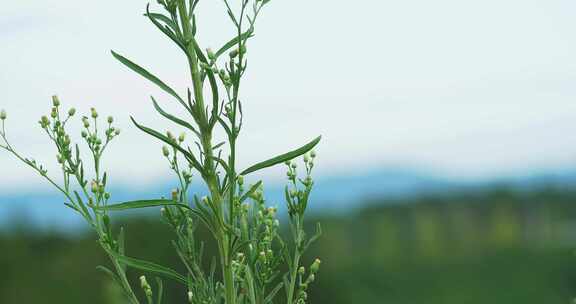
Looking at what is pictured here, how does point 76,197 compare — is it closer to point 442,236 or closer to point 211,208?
point 211,208

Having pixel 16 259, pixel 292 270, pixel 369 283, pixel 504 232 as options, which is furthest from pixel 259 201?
pixel 504 232

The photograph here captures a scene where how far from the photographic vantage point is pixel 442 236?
67.2 m

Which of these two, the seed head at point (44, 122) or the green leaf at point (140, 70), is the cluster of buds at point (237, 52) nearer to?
the green leaf at point (140, 70)

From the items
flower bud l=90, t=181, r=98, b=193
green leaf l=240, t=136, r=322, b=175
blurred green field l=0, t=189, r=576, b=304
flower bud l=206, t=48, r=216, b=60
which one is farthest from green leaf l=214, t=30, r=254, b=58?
blurred green field l=0, t=189, r=576, b=304

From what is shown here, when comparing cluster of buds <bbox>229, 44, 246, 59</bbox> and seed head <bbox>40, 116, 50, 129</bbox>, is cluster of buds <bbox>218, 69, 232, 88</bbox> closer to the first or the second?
cluster of buds <bbox>229, 44, 246, 59</bbox>

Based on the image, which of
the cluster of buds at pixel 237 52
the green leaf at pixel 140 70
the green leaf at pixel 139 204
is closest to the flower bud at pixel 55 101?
the green leaf at pixel 140 70

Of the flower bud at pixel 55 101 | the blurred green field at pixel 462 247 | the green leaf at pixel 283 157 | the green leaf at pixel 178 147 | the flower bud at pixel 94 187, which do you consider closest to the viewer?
the green leaf at pixel 178 147

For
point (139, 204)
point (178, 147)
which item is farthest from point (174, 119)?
point (139, 204)

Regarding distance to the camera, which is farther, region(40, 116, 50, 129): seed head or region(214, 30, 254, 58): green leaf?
region(40, 116, 50, 129): seed head

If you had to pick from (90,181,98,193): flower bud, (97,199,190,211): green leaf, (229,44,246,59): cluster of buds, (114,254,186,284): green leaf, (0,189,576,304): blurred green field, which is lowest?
(0,189,576,304): blurred green field

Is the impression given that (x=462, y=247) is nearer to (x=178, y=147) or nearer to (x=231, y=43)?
(x=231, y=43)

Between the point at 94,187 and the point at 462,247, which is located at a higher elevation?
the point at 94,187

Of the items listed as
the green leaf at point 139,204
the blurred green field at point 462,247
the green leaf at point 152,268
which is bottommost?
the blurred green field at point 462,247

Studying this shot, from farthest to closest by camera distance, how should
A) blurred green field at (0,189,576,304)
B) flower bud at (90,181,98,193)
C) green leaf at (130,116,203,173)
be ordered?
blurred green field at (0,189,576,304), flower bud at (90,181,98,193), green leaf at (130,116,203,173)
